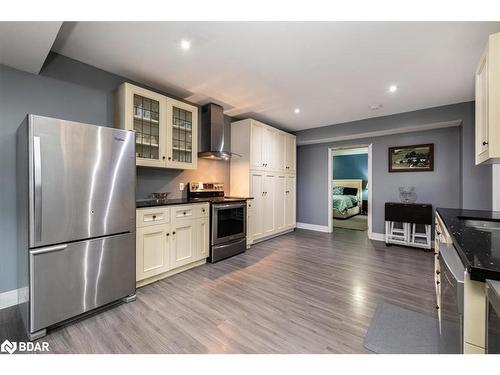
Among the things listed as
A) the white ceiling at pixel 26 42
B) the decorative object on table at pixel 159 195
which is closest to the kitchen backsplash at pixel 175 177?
the decorative object on table at pixel 159 195

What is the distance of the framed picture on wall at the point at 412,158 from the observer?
4027 mm

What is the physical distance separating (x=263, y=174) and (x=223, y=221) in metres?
1.38

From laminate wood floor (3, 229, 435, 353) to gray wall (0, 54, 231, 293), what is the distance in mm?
1082

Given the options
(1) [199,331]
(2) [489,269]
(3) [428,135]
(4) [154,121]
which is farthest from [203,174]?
(3) [428,135]

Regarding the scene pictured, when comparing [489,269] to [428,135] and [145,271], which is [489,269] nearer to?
[145,271]

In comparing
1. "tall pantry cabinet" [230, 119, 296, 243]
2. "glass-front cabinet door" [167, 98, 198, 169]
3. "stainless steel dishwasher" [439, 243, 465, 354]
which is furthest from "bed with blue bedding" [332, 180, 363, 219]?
"stainless steel dishwasher" [439, 243, 465, 354]

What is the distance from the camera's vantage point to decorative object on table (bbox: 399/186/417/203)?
411cm

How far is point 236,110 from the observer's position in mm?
3838

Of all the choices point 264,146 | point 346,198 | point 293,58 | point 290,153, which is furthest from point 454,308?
point 346,198

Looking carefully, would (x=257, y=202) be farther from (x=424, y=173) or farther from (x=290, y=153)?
(x=424, y=173)

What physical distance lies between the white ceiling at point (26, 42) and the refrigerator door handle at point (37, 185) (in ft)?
2.44

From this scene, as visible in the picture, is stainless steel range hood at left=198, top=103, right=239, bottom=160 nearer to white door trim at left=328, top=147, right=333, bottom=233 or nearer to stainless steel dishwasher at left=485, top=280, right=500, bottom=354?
white door trim at left=328, top=147, right=333, bottom=233

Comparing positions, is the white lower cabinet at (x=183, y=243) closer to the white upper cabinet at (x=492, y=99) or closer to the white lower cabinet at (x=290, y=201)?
the white lower cabinet at (x=290, y=201)
